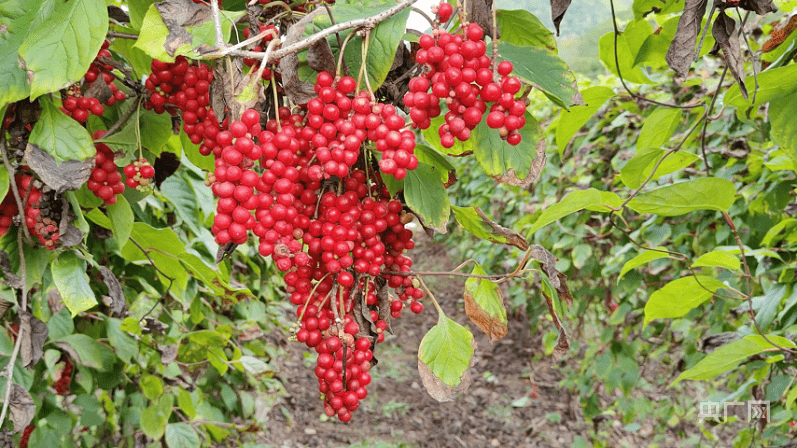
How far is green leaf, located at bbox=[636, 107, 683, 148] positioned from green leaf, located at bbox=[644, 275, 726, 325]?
1.08 ft

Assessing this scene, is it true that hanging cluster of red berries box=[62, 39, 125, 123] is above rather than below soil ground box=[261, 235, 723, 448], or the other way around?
above

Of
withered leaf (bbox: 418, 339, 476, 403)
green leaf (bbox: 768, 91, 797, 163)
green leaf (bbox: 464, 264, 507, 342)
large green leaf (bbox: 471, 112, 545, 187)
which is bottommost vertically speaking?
withered leaf (bbox: 418, 339, 476, 403)

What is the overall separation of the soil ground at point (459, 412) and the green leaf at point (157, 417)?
1759mm

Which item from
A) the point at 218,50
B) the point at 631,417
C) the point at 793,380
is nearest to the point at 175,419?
the point at 218,50

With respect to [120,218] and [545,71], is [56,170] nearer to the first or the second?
[120,218]

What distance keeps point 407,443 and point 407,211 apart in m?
3.21

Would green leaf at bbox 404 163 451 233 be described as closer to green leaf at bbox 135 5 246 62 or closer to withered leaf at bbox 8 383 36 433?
green leaf at bbox 135 5 246 62

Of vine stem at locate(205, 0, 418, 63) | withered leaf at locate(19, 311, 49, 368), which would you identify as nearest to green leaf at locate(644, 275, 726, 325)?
vine stem at locate(205, 0, 418, 63)

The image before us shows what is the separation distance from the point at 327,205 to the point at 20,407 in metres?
0.75

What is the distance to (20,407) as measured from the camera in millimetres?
1002

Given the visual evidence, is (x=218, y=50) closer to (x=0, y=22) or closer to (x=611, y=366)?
(x=0, y=22)

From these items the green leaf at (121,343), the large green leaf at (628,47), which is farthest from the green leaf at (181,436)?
the large green leaf at (628,47)

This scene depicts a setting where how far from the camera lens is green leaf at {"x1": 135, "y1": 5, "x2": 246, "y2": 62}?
2.19ft

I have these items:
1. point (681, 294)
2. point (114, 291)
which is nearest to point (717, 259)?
point (681, 294)
